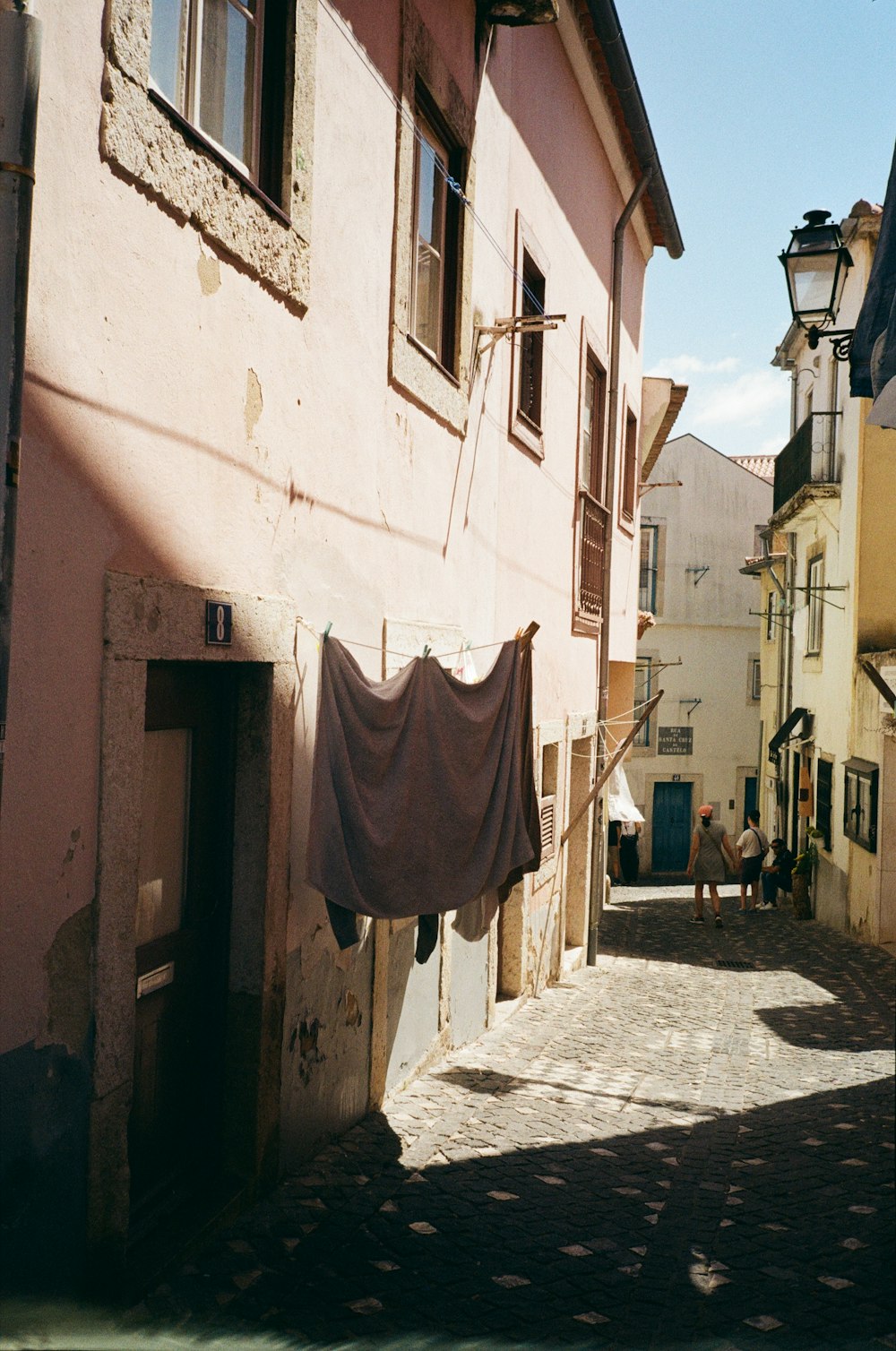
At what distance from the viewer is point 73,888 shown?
3.74m

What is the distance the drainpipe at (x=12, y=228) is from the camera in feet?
9.55

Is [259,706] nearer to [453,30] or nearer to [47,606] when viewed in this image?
[47,606]

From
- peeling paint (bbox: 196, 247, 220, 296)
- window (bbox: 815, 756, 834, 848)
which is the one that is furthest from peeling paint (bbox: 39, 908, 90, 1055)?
window (bbox: 815, 756, 834, 848)

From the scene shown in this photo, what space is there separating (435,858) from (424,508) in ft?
7.40

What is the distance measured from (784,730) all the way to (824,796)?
3746mm

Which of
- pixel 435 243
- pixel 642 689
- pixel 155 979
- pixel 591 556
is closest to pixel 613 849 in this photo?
pixel 642 689

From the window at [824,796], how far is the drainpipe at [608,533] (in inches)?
261

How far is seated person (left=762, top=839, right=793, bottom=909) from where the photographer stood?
2167 cm

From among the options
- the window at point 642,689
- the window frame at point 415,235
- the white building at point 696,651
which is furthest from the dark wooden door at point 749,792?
the window frame at point 415,235

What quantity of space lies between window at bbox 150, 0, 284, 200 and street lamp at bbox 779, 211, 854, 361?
4.68 metres

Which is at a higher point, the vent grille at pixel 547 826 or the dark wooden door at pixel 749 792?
the vent grille at pixel 547 826

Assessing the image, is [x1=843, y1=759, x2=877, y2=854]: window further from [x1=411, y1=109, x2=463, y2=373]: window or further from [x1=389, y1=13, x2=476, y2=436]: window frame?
[x1=411, y1=109, x2=463, y2=373]: window

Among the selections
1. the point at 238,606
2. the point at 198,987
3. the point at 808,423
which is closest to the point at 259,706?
the point at 238,606

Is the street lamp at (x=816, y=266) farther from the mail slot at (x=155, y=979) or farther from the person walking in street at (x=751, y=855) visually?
the person walking in street at (x=751, y=855)
